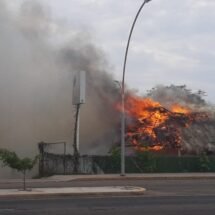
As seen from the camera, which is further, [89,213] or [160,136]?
[160,136]

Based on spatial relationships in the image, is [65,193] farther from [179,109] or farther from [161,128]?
[179,109]

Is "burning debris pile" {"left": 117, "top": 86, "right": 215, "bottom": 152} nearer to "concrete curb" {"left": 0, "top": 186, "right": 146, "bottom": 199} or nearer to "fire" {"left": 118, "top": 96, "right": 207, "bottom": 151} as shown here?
"fire" {"left": 118, "top": 96, "right": 207, "bottom": 151}

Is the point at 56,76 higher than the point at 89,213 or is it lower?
higher

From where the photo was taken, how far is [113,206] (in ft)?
55.3

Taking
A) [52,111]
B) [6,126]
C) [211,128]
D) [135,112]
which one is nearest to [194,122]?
[211,128]

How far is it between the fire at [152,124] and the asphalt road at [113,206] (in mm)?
32655

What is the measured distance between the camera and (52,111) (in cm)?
5478

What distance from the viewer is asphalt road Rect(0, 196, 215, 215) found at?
50.3ft

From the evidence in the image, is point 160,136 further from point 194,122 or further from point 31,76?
point 31,76

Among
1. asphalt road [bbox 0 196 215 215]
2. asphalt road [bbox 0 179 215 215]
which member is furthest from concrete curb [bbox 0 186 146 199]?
asphalt road [bbox 0 196 215 215]

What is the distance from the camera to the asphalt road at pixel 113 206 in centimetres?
1534

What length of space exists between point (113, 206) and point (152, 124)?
36.8 m

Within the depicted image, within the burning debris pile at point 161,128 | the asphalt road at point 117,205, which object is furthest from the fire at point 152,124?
the asphalt road at point 117,205

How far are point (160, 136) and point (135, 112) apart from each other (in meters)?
3.15
